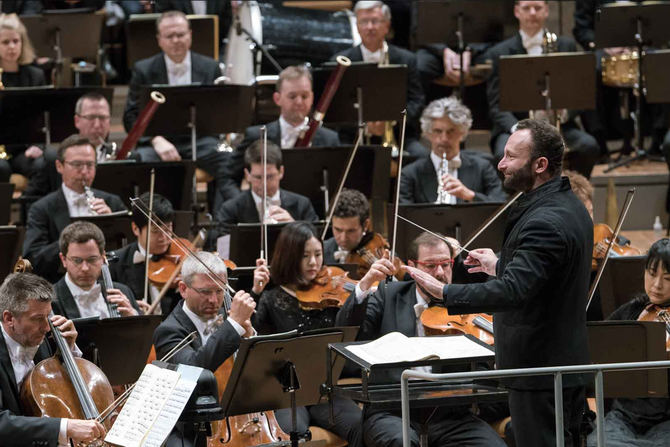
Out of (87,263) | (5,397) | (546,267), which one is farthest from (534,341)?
(87,263)

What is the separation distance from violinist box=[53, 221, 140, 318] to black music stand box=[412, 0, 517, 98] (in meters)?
3.16

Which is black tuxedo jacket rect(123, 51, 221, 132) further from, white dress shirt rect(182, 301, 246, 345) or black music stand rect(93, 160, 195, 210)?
white dress shirt rect(182, 301, 246, 345)

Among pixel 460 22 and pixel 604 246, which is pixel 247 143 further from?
pixel 604 246

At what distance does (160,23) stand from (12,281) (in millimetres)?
3312

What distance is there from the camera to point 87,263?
4582 millimetres

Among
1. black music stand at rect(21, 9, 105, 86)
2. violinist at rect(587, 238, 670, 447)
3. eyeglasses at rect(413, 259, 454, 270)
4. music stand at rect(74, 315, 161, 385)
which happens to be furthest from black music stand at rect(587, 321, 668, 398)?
black music stand at rect(21, 9, 105, 86)

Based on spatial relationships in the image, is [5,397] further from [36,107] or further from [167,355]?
[36,107]

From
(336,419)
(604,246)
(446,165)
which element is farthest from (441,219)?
(336,419)

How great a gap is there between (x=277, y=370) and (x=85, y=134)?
278cm

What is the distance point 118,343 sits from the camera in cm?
405

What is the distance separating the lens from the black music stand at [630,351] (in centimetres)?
402

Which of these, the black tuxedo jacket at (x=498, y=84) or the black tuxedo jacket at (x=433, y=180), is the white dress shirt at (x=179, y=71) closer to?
the black tuxedo jacket at (x=433, y=180)

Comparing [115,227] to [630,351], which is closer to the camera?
[630,351]

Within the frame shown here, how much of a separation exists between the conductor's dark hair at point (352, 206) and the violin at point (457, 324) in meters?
0.89
